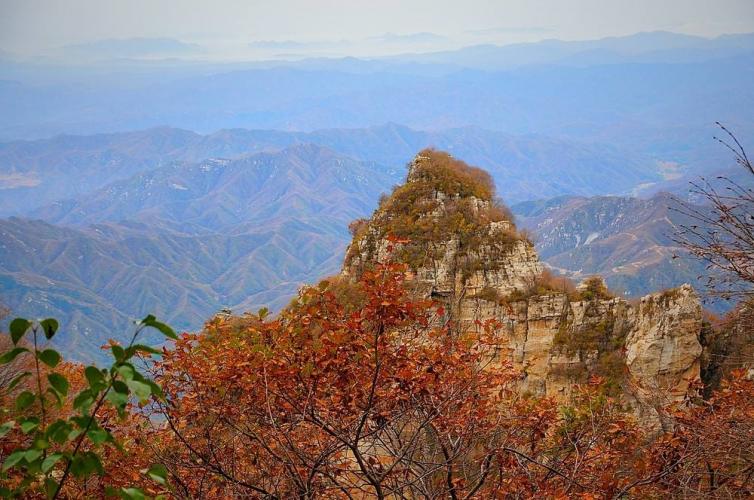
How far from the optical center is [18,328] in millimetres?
3312

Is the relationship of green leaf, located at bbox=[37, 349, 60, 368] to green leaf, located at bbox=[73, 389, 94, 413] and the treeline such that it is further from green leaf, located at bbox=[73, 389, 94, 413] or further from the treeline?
the treeline

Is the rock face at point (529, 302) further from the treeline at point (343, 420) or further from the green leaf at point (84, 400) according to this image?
the green leaf at point (84, 400)

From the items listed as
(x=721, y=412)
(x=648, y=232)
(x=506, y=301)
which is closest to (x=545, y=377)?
(x=506, y=301)

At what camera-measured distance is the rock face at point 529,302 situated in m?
25.3

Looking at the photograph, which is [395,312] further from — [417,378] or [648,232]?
[648,232]

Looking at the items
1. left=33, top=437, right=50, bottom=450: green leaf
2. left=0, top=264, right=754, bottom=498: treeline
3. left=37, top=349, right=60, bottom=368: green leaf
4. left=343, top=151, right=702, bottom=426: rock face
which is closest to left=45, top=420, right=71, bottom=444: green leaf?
left=33, top=437, right=50, bottom=450: green leaf

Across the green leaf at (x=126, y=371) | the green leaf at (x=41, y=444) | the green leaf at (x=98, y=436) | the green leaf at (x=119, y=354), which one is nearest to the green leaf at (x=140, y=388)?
the green leaf at (x=126, y=371)

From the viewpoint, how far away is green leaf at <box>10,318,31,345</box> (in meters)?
3.25

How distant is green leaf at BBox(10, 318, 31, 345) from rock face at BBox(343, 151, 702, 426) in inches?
876

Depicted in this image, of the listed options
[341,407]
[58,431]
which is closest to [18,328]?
[58,431]

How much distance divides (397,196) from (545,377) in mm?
11555

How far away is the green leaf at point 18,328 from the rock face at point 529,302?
22239 mm

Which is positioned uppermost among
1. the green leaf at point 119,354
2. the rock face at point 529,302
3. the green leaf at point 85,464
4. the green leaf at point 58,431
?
the green leaf at point 119,354

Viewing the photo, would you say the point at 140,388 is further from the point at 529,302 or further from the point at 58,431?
the point at 529,302
